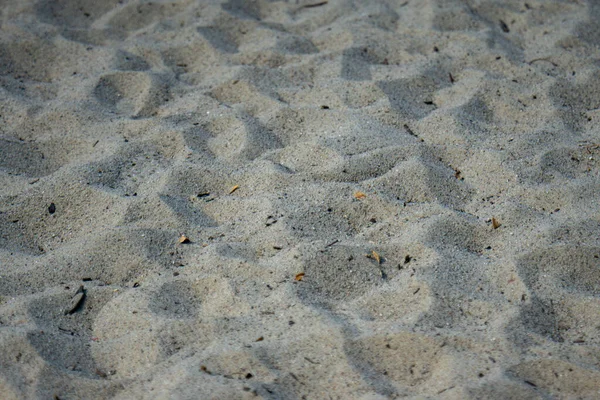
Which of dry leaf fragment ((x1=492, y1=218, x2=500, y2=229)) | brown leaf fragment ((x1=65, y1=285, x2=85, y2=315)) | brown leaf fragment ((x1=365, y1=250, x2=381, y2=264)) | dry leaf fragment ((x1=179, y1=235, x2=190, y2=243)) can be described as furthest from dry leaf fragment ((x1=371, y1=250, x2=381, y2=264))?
brown leaf fragment ((x1=65, y1=285, x2=85, y2=315))

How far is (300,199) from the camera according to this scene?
2.27 m

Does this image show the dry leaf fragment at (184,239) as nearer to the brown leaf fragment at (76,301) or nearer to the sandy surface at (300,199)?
the sandy surface at (300,199)

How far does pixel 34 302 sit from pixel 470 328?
1056 mm

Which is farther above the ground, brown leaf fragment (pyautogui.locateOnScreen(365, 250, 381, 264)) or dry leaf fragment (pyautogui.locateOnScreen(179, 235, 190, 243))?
brown leaf fragment (pyautogui.locateOnScreen(365, 250, 381, 264))

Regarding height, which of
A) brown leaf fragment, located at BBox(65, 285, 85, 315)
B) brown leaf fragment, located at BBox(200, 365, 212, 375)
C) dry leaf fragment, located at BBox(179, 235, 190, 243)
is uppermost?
brown leaf fragment, located at BBox(200, 365, 212, 375)

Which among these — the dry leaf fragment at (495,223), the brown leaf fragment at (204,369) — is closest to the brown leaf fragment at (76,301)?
the brown leaf fragment at (204,369)

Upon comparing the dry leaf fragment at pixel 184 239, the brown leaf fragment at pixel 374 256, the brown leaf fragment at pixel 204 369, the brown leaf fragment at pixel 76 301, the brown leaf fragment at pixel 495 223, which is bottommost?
the brown leaf fragment at pixel 76 301

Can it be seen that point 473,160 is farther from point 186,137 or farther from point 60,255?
point 60,255

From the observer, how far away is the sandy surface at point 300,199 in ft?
5.71

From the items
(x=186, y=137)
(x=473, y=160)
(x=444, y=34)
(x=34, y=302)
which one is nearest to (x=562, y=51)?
(x=444, y=34)

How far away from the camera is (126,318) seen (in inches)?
73.9

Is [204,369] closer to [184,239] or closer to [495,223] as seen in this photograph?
[184,239]

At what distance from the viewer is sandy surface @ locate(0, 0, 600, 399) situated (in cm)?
174

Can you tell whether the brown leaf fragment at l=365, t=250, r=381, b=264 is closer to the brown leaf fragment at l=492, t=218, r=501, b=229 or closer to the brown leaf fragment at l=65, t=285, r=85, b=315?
the brown leaf fragment at l=492, t=218, r=501, b=229
